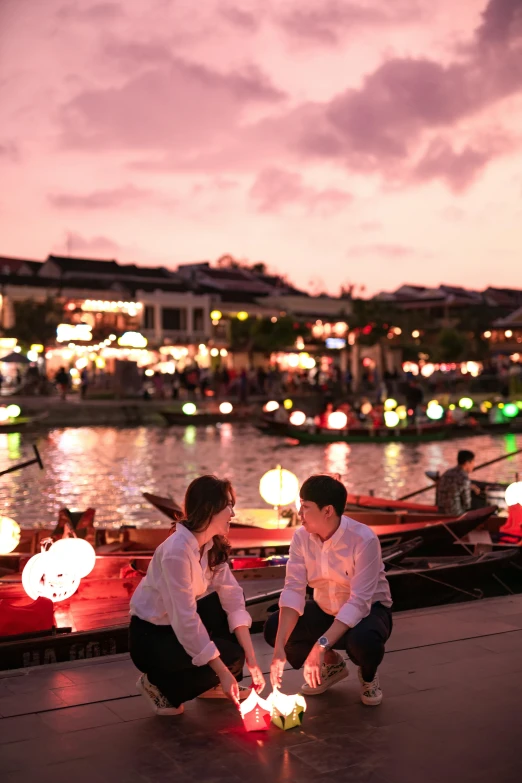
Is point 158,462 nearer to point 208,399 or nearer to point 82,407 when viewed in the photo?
point 82,407

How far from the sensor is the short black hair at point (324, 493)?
170 inches

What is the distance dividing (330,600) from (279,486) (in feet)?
18.5

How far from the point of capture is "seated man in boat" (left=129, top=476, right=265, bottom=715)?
400 centimetres

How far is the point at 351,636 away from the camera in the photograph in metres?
4.27

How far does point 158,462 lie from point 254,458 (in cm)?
245

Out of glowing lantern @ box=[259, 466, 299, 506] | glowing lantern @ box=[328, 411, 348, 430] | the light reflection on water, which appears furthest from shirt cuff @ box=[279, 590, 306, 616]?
glowing lantern @ box=[328, 411, 348, 430]

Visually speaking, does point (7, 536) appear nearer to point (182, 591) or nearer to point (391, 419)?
point (182, 591)

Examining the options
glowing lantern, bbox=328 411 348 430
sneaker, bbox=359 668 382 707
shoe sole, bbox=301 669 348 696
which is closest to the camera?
sneaker, bbox=359 668 382 707

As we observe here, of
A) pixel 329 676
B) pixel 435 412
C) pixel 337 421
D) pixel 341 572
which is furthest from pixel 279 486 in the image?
pixel 435 412

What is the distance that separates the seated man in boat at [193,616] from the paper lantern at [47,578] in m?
1.79

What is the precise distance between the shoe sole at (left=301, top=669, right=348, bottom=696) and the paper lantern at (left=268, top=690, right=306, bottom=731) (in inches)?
16.3

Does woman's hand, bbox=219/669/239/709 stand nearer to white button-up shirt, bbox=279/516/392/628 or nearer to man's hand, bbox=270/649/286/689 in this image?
man's hand, bbox=270/649/286/689

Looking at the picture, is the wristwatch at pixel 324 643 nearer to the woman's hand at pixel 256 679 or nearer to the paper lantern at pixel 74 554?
the woman's hand at pixel 256 679

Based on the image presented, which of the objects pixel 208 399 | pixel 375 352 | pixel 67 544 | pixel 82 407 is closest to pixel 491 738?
pixel 67 544
